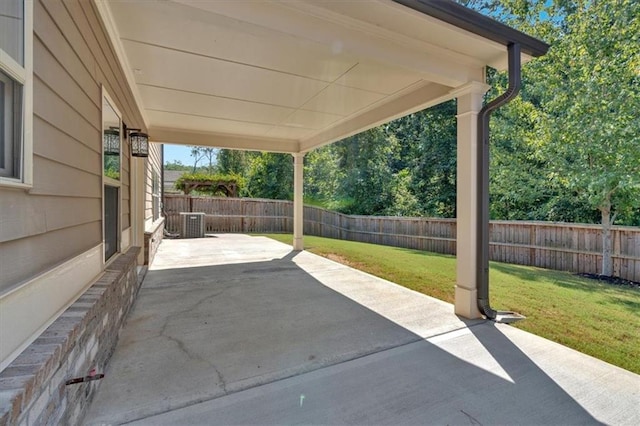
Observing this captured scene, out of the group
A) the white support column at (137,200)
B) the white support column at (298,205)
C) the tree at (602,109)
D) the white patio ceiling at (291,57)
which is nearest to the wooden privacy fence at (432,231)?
the tree at (602,109)

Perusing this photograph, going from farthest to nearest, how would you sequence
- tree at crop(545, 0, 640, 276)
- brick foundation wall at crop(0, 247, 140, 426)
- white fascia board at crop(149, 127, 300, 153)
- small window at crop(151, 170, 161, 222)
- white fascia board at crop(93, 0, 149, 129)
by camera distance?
small window at crop(151, 170, 161, 222) → white fascia board at crop(149, 127, 300, 153) → tree at crop(545, 0, 640, 276) → white fascia board at crop(93, 0, 149, 129) → brick foundation wall at crop(0, 247, 140, 426)

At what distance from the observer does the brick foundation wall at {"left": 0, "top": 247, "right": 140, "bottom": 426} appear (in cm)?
119

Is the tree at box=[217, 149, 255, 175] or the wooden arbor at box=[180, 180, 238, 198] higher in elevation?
the tree at box=[217, 149, 255, 175]

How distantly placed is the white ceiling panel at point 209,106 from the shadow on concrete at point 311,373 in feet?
10.2

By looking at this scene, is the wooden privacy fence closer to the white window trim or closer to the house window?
the house window

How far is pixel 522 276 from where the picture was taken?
22.7ft

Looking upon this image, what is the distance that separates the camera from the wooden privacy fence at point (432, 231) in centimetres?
762

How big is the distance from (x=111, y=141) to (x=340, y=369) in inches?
125

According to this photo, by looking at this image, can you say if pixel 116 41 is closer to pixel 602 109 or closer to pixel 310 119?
pixel 310 119

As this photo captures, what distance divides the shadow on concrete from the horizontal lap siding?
3.76 feet

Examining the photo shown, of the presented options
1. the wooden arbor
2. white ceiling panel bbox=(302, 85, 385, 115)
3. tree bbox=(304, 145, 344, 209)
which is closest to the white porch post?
white ceiling panel bbox=(302, 85, 385, 115)

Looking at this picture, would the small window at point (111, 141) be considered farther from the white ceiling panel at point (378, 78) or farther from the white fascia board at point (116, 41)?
the white ceiling panel at point (378, 78)

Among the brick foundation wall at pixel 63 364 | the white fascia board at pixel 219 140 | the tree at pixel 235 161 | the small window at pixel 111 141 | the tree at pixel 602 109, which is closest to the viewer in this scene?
the brick foundation wall at pixel 63 364

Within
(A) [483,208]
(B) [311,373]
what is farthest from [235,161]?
(B) [311,373]
